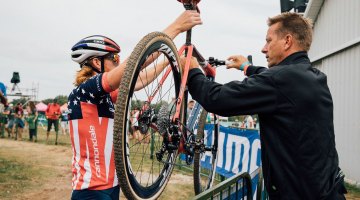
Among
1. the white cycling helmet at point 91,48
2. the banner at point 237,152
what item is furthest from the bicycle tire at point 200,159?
the banner at point 237,152

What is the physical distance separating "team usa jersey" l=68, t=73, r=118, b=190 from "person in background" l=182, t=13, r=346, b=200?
2.56ft

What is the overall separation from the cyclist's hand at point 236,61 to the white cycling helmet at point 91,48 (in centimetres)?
143

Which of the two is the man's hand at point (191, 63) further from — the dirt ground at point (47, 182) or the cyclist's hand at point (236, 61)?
the dirt ground at point (47, 182)

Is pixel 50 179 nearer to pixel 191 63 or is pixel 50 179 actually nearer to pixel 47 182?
pixel 47 182

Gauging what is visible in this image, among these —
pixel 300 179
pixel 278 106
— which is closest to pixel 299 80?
pixel 278 106

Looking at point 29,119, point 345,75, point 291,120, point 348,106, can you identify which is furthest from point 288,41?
point 29,119

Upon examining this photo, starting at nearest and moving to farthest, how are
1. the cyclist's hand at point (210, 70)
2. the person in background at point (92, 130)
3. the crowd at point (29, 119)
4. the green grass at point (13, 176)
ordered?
1. the person in background at point (92, 130)
2. the cyclist's hand at point (210, 70)
3. the green grass at point (13, 176)
4. the crowd at point (29, 119)

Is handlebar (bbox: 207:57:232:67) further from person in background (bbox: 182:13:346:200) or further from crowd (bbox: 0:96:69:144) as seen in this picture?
crowd (bbox: 0:96:69:144)

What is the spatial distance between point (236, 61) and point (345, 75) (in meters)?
7.72

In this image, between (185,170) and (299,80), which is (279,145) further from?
(185,170)

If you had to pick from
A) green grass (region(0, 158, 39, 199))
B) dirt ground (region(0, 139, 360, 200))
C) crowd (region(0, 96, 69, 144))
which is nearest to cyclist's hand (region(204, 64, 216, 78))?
dirt ground (region(0, 139, 360, 200))

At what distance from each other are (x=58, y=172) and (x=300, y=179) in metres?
8.88

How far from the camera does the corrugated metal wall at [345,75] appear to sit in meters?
9.43

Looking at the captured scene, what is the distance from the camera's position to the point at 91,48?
8.89 ft
